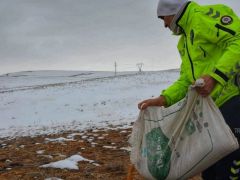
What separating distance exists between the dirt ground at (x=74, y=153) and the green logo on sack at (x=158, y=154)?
211cm

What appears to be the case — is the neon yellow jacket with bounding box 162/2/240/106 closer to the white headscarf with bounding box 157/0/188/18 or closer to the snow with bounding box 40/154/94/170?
the white headscarf with bounding box 157/0/188/18

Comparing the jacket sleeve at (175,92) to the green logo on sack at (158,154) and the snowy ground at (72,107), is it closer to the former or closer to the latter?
the green logo on sack at (158,154)

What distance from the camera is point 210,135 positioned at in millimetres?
3100

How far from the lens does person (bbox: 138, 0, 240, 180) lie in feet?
10.1

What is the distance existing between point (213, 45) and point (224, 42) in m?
0.10

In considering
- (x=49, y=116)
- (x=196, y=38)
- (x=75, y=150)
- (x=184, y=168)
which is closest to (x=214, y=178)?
(x=184, y=168)

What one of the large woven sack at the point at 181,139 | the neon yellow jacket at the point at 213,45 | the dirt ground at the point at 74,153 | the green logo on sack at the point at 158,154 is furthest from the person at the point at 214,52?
the dirt ground at the point at 74,153

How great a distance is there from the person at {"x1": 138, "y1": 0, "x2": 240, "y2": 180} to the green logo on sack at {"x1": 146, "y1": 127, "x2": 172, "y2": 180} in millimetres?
311

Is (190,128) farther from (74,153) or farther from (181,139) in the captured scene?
(74,153)

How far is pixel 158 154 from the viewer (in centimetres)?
350

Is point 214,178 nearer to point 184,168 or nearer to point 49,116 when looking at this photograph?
point 184,168

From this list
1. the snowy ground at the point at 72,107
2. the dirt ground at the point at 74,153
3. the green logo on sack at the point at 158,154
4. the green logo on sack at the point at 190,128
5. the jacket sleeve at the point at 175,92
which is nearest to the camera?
the green logo on sack at the point at 190,128

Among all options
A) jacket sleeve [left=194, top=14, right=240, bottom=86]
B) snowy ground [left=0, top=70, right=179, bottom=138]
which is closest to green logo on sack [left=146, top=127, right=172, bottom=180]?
jacket sleeve [left=194, top=14, right=240, bottom=86]

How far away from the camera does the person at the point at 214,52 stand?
3070 mm
